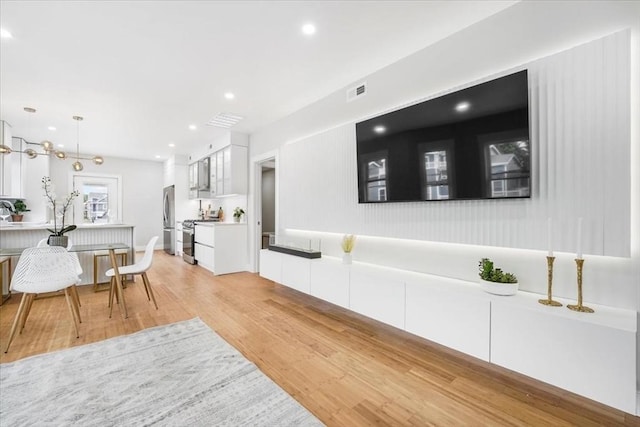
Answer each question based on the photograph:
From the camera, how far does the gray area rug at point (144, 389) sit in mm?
1598

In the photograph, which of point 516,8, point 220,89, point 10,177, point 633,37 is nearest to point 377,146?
point 516,8

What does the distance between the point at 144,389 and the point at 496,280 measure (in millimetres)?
2558

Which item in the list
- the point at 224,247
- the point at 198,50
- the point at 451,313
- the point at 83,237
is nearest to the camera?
the point at 451,313

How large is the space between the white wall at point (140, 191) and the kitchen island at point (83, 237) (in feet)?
11.2

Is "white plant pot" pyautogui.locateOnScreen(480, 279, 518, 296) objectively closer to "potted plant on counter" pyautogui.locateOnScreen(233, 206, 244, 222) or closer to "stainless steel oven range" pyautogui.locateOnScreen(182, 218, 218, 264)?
"potted plant on counter" pyautogui.locateOnScreen(233, 206, 244, 222)

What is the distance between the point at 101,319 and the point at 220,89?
3.01m

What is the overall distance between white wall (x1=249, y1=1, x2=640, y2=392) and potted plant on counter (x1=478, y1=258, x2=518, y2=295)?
16cm

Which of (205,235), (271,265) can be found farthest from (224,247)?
(271,265)

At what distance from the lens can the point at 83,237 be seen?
4426 millimetres

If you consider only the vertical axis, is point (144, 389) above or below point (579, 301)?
below

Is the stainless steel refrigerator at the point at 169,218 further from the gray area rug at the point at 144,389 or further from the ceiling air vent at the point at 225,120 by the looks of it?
the gray area rug at the point at 144,389

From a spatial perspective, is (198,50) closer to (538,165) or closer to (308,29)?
(308,29)

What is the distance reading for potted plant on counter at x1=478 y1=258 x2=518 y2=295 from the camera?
6.42ft

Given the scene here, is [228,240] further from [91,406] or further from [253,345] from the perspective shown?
[91,406]
